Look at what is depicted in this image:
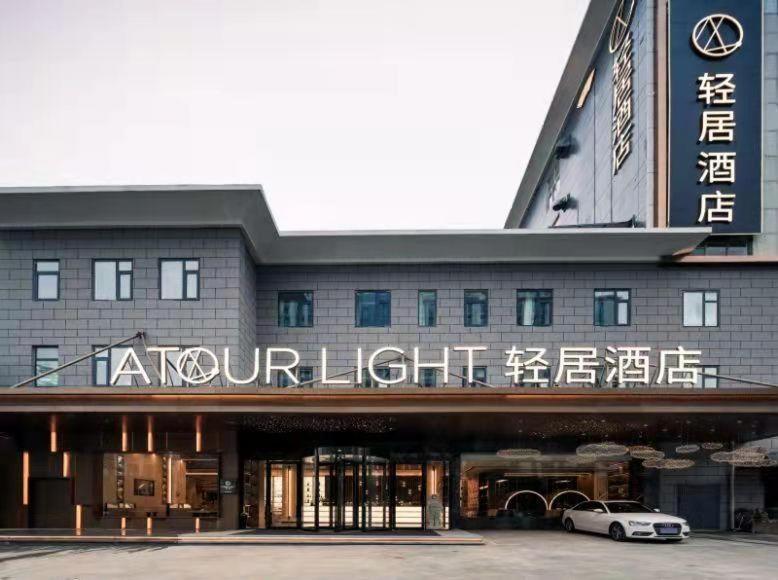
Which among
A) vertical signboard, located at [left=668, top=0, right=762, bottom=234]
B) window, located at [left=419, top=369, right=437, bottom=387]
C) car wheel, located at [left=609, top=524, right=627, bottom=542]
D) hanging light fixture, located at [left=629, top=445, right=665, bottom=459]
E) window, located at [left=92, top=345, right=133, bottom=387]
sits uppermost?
vertical signboard, located at [left=668, top=0, right=762, bottom=234]

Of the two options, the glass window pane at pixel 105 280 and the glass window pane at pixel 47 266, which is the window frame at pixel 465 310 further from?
the glass window pane at pixel 47 266

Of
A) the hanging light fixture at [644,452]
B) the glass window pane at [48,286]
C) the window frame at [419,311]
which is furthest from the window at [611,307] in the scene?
the glass window pane at [48,286]

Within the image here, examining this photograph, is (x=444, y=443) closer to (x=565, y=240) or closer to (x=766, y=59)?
(x=565, y=240)

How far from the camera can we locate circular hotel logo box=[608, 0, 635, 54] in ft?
101

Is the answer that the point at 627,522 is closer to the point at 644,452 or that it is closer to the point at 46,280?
the point at 644,452

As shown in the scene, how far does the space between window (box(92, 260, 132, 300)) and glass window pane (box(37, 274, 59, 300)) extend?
50.4 inches

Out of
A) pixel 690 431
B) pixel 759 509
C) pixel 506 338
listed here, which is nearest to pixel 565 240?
pixel 506 338

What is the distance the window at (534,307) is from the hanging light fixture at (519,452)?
4.39m

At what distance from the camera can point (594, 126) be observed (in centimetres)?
3591

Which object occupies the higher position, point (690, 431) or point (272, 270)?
point (272, 270)

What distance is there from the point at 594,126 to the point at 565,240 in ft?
36.6

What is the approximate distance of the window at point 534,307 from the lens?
2812cm

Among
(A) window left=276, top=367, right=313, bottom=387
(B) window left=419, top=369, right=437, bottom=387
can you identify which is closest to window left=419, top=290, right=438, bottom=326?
(B) window left=419, top=369, right=437, bottom=387

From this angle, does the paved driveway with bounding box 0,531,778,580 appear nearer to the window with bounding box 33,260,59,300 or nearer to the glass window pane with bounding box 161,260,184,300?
the glass window pane with bounding box 161,260,184,300
